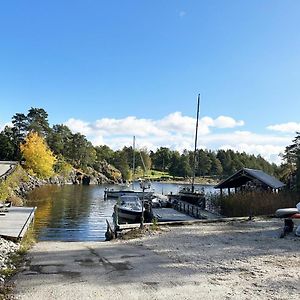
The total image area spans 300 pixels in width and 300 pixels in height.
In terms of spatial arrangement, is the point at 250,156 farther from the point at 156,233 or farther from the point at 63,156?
the point at 156,233

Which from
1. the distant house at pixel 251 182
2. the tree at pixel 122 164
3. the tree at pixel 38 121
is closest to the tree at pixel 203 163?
the tree at pixel 122 164

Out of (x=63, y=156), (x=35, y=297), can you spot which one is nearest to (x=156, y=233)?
(x=35, y=297)

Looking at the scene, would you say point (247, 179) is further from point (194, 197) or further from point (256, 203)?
point (194, 197)

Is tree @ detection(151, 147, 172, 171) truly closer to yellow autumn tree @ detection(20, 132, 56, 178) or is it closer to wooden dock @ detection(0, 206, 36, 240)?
yellow autumn tree @ detection(20, 132, 56, 178)

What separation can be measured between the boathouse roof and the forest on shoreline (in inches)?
125

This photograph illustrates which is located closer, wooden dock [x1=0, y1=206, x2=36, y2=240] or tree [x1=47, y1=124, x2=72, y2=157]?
wooden dock [x1=0, y1=206, x2=36, y2=240]

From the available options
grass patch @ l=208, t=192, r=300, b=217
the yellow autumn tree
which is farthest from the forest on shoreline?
Result: grass patch @ l=208, t=192, r=300, b=217

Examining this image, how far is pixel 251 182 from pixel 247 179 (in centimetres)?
63

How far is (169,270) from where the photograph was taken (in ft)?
31.1

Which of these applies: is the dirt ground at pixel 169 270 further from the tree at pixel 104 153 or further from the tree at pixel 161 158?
the tree at pixel 161 158

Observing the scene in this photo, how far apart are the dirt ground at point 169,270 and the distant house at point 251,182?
48.1 ft

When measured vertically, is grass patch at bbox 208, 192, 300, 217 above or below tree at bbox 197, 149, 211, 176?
below

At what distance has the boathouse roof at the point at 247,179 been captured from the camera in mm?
29016

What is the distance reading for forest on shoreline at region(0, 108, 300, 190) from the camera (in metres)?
73.9
